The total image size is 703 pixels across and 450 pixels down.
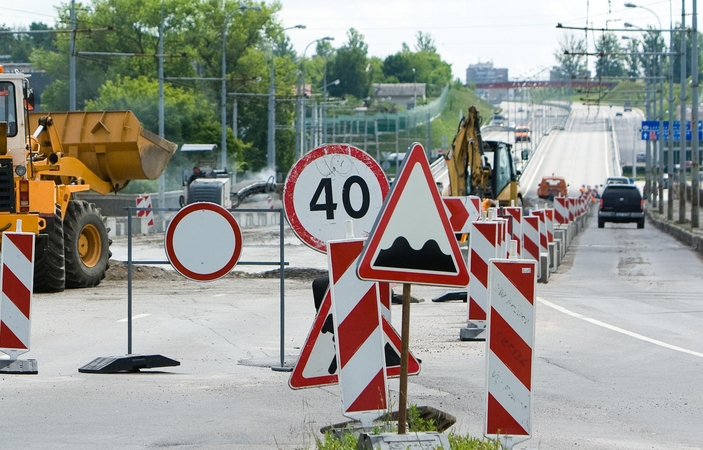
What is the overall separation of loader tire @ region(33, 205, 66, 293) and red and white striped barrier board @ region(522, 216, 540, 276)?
7421mm

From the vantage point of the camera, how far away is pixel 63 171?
20.8 meters

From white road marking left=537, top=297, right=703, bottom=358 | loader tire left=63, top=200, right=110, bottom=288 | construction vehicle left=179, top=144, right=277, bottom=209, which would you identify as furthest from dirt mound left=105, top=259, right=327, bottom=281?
construction vehicle left=179, top=144, right=277, bottom=209

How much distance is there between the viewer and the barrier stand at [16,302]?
1027 centimetres

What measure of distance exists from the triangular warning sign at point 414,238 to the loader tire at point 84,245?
1464 cm

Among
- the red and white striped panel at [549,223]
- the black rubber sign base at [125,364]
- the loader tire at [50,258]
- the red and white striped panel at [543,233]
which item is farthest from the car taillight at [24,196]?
the red and white striped panel at [549,223]

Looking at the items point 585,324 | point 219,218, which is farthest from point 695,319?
point 219,218

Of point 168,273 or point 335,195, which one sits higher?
point 335,195

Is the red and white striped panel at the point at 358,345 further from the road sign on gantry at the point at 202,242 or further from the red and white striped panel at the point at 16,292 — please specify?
the red and white striped panel at the point at 16,292

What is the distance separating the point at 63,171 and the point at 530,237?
7.80 metres

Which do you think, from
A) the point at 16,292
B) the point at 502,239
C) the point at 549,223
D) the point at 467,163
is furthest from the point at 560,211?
the point at 16,292

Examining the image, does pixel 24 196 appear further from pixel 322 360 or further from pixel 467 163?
pixel 467 163

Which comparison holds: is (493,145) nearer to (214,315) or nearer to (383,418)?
(214,315)

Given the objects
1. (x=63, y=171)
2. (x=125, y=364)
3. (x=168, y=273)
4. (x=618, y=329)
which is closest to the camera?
(x=125, y=364)

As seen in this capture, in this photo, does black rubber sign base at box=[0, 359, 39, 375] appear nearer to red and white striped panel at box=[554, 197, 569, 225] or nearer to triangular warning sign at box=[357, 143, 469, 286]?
triangular warning sign at box=[357, 143, 469, 286]
